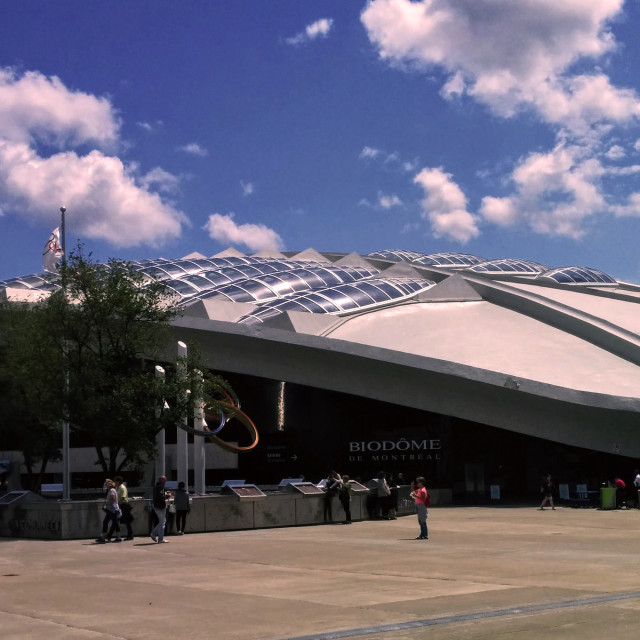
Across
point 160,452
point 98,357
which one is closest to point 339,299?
point 160,452

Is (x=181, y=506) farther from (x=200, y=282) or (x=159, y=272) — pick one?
(x=159, y=272)

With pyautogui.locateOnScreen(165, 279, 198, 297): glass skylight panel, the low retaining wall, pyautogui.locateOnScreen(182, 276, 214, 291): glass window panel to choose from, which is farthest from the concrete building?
the low retaining wall

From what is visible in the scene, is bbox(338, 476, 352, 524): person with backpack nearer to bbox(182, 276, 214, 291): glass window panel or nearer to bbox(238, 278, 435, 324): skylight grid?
bbox(238, 278, 435, 324): skylight grid

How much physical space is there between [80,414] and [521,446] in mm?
24069

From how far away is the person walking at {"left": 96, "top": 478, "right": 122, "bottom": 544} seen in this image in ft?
65.7

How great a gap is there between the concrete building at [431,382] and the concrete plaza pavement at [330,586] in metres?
17.8

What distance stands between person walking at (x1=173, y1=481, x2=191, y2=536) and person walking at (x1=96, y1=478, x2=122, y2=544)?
70.3 inches

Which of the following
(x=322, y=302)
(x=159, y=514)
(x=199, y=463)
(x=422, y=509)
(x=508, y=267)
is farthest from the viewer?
(x=508, y=267)

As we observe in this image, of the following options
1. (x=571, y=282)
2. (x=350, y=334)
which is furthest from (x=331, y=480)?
(x=571, y=282)

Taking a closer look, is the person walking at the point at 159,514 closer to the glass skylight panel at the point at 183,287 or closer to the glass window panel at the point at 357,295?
the glass window panel at the point at 357,295

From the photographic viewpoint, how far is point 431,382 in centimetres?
4134

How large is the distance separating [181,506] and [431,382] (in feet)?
68.0

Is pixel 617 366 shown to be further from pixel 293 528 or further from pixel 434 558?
pixel 434 558

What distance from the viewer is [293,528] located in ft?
80.8
